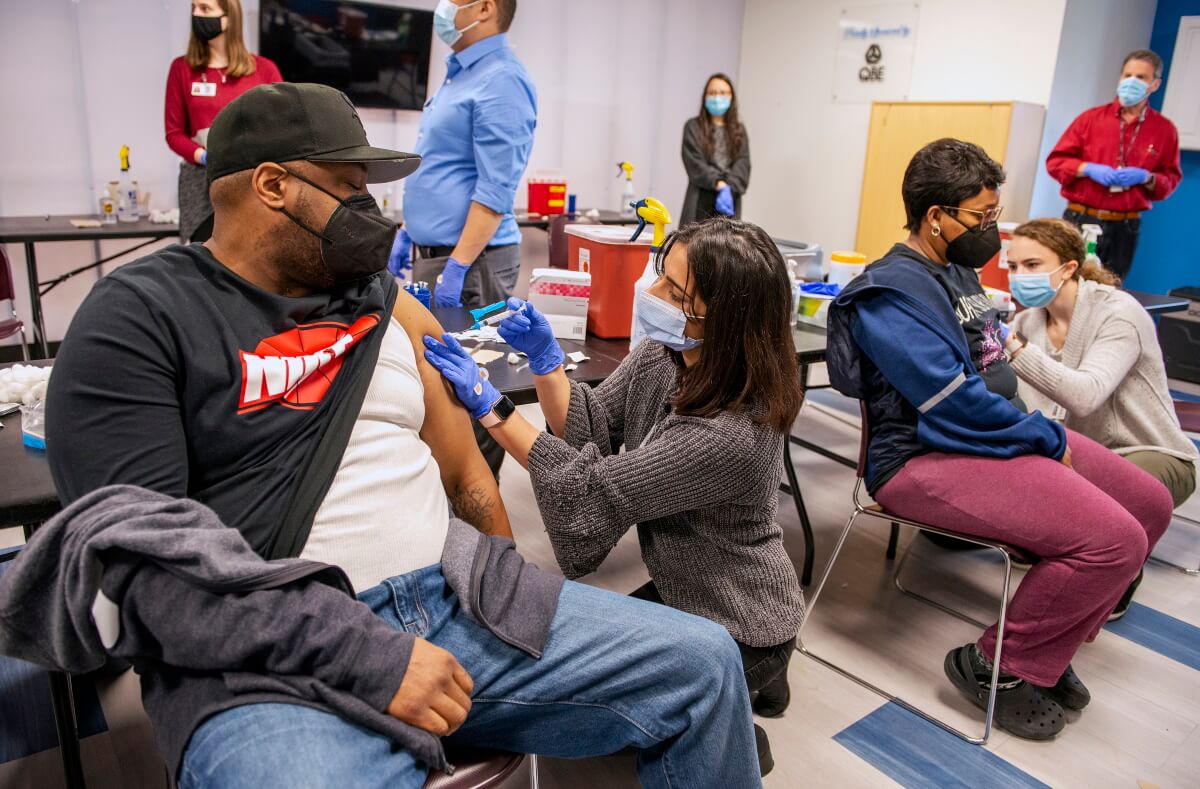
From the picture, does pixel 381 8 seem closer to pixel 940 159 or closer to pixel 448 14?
pixel 448 14

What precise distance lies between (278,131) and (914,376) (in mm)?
1401

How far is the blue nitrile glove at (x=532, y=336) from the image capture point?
1640 millimetres

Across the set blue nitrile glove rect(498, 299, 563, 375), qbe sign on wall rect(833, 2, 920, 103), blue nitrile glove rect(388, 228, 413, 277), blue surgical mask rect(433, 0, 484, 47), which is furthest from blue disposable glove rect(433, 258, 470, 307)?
qbe sign on wall rect(833, 2, 920, 103)

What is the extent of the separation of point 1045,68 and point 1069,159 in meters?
0.69

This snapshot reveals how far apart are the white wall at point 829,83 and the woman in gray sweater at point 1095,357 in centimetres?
312

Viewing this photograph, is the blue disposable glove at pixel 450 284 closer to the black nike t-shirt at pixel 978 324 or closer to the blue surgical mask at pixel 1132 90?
the black nike t-shirt at pixel 978 324

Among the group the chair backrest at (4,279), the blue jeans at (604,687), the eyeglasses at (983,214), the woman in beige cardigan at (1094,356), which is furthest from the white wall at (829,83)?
the blue jeans at (604,687)

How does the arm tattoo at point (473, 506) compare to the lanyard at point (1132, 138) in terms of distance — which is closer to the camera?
the arm tattoo at point (473, 506)

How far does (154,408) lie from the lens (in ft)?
3.49

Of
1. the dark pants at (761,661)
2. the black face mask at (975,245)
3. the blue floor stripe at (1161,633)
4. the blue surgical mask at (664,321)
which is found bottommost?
the blue floor stripe at (1161,633)

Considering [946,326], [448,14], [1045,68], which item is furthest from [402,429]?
[1045,68]

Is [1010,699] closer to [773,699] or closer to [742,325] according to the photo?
[773,699]

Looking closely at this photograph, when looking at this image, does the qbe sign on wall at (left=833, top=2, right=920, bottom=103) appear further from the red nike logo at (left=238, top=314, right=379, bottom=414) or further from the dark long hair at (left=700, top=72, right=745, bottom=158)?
the red nike logo at (left=238, top=314, right=379, bottom=414)

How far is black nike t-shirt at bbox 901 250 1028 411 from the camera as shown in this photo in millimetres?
2098
